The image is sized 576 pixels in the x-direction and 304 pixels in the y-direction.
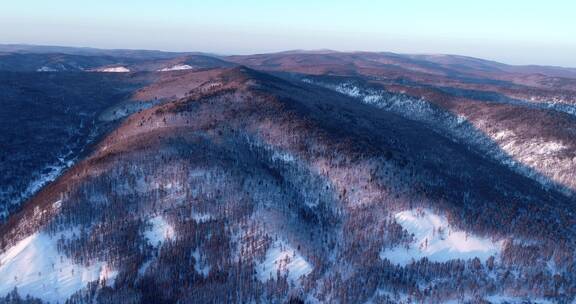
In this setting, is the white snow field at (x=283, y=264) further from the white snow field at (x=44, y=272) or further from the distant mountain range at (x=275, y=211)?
the white snow field at (x=44, y=272)

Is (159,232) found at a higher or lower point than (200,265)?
higher

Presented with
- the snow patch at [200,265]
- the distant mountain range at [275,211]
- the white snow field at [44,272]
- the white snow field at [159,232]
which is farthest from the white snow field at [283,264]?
the white snow field at [44,272]

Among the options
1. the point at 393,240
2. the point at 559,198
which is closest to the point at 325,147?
the point at 393,240

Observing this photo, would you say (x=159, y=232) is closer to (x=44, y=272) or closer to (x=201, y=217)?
(x=201, y=217)

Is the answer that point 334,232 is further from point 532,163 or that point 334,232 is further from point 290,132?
point 532,163

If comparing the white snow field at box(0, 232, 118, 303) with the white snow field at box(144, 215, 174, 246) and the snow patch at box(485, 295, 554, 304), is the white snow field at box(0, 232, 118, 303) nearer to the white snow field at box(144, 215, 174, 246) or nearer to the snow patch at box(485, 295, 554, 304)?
the white snow field at box(144, 215, 174, 246)

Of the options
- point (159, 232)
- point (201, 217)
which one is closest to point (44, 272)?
point (159, 232)
